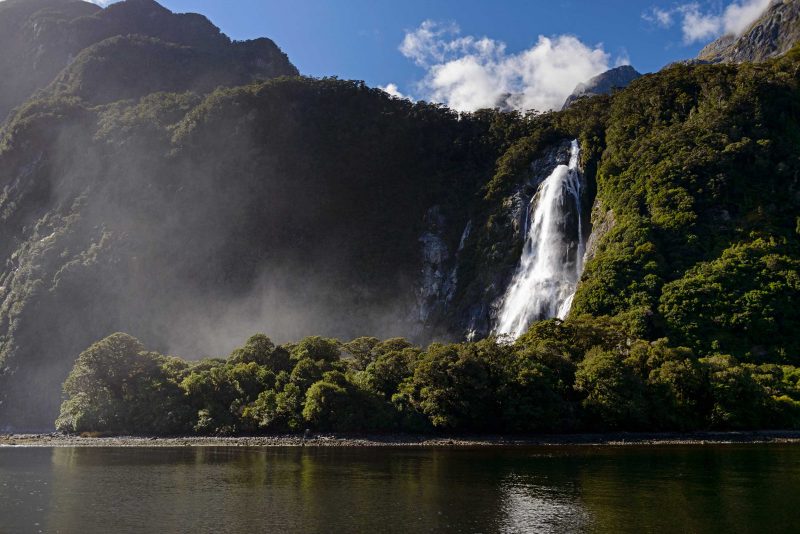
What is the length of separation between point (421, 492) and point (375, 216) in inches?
3943

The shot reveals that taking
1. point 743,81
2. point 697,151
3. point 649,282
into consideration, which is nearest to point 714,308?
point 649,282

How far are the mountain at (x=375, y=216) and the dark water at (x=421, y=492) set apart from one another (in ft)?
107

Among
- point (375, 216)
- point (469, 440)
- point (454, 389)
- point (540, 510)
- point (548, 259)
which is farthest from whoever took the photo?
point (375, 216)

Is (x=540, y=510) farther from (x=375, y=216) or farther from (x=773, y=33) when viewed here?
(x=773, y=33)

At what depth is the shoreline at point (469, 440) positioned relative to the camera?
5722 centimetres

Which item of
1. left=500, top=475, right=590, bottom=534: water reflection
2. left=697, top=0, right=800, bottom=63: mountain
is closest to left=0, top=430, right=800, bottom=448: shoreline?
left=500, top=475, right=590, bottom=534: water reflection

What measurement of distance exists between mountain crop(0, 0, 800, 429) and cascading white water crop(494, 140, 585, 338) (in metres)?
0.85

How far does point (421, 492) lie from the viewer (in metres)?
35.5

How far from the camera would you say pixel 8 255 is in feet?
447

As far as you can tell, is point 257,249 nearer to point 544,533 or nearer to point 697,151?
point 697,151

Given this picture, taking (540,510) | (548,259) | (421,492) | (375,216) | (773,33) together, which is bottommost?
(540,510)

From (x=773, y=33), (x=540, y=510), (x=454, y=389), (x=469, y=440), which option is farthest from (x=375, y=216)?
(x=773, y=33)

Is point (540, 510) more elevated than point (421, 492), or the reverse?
point (421, 492)

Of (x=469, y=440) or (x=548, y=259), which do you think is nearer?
(x=469, y=440)
